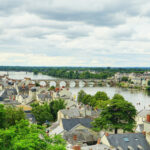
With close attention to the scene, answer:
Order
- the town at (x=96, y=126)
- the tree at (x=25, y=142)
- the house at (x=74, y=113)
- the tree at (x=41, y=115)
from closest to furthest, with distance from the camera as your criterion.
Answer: the tree at (x=25, y=142)
the town at (x=96, y=126)
the house at (x=74, y=113)
the tree at (x=41, y=115)

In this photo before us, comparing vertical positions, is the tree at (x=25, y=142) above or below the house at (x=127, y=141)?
above

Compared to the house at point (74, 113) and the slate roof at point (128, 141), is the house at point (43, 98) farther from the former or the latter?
the slate roof at point (128, 141)

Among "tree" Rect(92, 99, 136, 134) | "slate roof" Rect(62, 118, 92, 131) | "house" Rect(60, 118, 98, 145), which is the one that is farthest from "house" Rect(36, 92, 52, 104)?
"tree" Rect(92, 99, 136, 134)

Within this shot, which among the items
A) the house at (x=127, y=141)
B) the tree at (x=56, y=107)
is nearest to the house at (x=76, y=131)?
the house at (x=127, y=141)

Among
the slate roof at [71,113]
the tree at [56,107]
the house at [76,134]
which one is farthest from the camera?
the tree at [56,107]

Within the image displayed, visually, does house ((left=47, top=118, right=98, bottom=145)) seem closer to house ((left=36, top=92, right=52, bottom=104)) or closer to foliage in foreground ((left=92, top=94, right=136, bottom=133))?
foliage in foreground ((left=92, top=94, right=136, bottom=133))

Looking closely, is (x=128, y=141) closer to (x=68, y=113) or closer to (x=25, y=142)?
(x=25, y=142)

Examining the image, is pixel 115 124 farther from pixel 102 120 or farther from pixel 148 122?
pixel 148 122

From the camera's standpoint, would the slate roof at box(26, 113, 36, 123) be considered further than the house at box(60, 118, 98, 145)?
Yes
